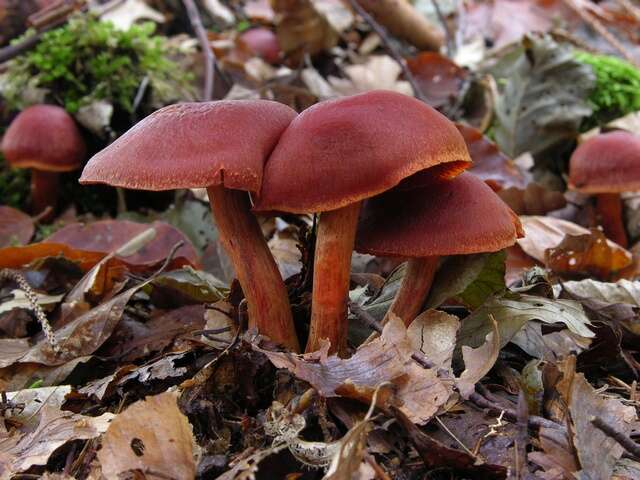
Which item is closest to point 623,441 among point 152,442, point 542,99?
point 152,442

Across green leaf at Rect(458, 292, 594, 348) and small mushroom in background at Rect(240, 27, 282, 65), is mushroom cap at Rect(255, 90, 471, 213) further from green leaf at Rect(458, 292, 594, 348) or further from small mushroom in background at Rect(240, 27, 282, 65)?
small mushroom in background at Rect(240, 27, 282, 65)

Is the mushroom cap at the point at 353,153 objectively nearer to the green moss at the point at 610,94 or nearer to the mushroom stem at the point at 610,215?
the mushroom stem at the point at 610,215

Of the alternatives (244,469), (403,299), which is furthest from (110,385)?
(403,299)

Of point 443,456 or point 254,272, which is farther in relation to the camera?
point 254,272

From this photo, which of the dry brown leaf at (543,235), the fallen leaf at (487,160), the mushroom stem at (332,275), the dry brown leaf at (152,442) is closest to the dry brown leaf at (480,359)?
the mushroom stem at (332,275)

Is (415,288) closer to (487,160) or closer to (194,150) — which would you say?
(194,150)

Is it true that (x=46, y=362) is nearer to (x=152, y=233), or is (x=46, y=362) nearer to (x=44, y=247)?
(x=44, y=247)
